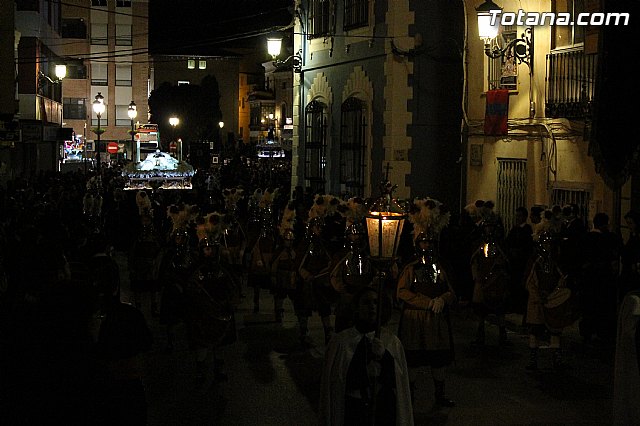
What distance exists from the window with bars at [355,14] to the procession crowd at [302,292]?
23.4ft

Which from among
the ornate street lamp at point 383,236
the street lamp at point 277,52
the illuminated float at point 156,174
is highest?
the street lamp at point 277,52

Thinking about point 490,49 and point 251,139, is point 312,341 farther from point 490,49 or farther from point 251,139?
point 251,139

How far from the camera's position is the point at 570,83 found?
19531mm

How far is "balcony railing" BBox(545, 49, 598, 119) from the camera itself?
18.7m

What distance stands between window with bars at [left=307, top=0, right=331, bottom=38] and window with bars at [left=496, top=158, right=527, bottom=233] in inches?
361

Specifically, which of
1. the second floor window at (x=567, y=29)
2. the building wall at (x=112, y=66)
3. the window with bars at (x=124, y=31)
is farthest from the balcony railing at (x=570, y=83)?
the window with bars at (x=124, y=31)

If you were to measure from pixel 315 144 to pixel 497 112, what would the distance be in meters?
9.35

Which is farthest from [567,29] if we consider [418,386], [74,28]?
[74,28]

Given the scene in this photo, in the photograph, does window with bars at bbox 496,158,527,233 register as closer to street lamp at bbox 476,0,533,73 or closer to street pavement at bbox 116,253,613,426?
street lamp at bbox 476,0,533,73

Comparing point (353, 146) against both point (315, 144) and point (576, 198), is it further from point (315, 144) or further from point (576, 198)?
point (576, 198)

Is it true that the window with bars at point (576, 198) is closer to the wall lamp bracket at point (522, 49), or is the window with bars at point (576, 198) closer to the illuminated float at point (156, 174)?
the wall lamp bracket at point (522, 49)

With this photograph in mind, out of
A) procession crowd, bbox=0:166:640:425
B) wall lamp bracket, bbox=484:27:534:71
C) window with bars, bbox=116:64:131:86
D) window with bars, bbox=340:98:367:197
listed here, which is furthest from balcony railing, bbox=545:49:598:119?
window with bars, bbox=116:64:131:86

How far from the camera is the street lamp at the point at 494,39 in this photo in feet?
63.1

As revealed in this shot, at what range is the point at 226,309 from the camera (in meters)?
12.0
